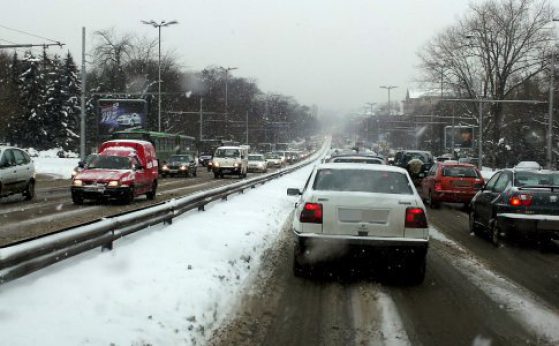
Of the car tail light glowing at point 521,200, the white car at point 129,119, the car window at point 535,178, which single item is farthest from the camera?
the white car at point 129,119

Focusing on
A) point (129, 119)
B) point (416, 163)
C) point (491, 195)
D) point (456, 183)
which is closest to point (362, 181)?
point (491, 195)

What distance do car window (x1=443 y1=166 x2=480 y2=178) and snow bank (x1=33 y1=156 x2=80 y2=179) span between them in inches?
1049

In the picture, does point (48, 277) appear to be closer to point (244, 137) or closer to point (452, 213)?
point (452, 213)

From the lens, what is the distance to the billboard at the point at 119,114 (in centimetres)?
5022

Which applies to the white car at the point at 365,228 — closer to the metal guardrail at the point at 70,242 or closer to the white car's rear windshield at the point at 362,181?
the white car's rear windshield at the point at 362,181

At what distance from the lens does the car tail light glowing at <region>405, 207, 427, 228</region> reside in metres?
7.59

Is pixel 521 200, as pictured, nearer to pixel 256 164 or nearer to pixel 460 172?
pixel 460 172

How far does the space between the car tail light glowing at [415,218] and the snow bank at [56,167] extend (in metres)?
34.3

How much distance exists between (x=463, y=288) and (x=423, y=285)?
0.49 m

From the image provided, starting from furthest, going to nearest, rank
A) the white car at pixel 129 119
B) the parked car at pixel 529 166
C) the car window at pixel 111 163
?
1. the white car at pixel 129 119
2. the car window at pixel 111 163
3. the parked car at pixel 529 166

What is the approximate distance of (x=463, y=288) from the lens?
7602mm

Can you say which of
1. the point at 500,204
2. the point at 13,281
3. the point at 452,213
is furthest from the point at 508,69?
the point at 13,281

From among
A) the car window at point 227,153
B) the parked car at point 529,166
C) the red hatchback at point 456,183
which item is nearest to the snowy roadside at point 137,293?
the parked car at point 529,166

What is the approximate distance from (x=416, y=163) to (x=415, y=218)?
2313cm
